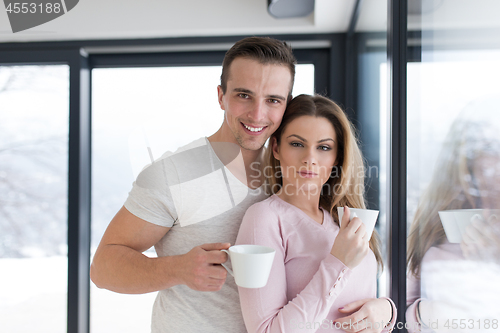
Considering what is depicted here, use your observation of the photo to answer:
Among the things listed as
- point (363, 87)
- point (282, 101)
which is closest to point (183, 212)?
point (282, 101)

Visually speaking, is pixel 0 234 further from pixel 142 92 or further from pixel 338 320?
pixel 338 320

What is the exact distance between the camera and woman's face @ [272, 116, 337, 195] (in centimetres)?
88

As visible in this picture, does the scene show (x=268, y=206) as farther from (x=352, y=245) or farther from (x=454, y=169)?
(x=454, y=169)

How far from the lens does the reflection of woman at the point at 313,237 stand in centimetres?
73

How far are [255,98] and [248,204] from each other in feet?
1.02

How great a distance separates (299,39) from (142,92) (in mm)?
939

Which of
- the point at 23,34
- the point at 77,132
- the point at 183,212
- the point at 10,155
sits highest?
the point at 23,34

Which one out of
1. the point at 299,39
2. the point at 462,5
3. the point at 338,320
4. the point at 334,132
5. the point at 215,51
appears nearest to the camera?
the point at 462,5

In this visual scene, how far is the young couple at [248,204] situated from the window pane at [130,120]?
0.86m

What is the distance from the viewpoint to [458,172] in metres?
0.58

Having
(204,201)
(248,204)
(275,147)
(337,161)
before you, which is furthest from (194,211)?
(337,161)

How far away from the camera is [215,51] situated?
186cm

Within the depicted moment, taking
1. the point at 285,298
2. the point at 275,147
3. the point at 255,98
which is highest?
the point at 255,98

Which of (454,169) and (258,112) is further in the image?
(258,112)
